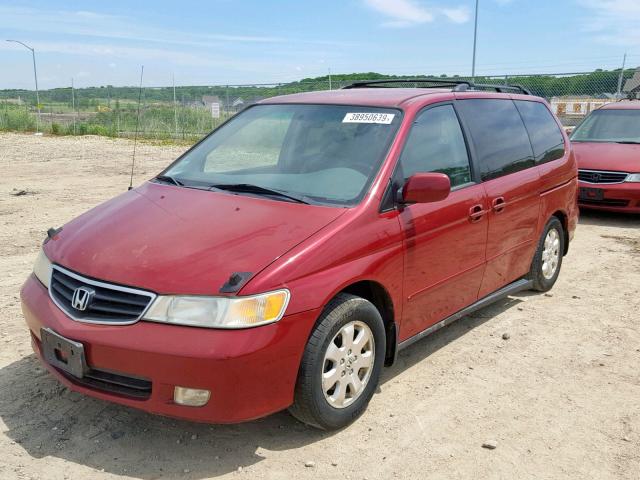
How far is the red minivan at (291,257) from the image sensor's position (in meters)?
2.90

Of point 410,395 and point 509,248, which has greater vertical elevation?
point 509,248

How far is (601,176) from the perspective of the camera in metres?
9.07

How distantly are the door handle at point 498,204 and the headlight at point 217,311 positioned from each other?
7.27 feet

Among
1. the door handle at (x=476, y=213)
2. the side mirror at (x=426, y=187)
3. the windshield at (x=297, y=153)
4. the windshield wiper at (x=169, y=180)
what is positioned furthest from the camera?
the door handle at (x=476, y=213)

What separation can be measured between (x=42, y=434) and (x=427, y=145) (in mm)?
2799

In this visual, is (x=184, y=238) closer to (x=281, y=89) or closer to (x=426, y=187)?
(x=426, y=187)

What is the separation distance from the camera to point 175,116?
24.9m

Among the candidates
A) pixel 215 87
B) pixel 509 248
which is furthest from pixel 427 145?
pixel 215 87

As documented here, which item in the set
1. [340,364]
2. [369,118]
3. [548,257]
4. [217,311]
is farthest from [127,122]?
[217,311]

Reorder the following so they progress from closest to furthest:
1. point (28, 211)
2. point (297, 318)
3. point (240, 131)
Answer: point (297, 318)
point (240, 131)
point (28, 211)

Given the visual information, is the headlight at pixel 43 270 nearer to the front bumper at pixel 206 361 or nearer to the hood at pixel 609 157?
the front bumper at pixel 206 361

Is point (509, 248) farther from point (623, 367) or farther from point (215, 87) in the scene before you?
point (215, 87)

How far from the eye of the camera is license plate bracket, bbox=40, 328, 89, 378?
9.89 feet

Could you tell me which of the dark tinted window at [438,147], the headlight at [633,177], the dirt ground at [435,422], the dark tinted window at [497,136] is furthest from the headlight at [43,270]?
the headlight at [633,177]
